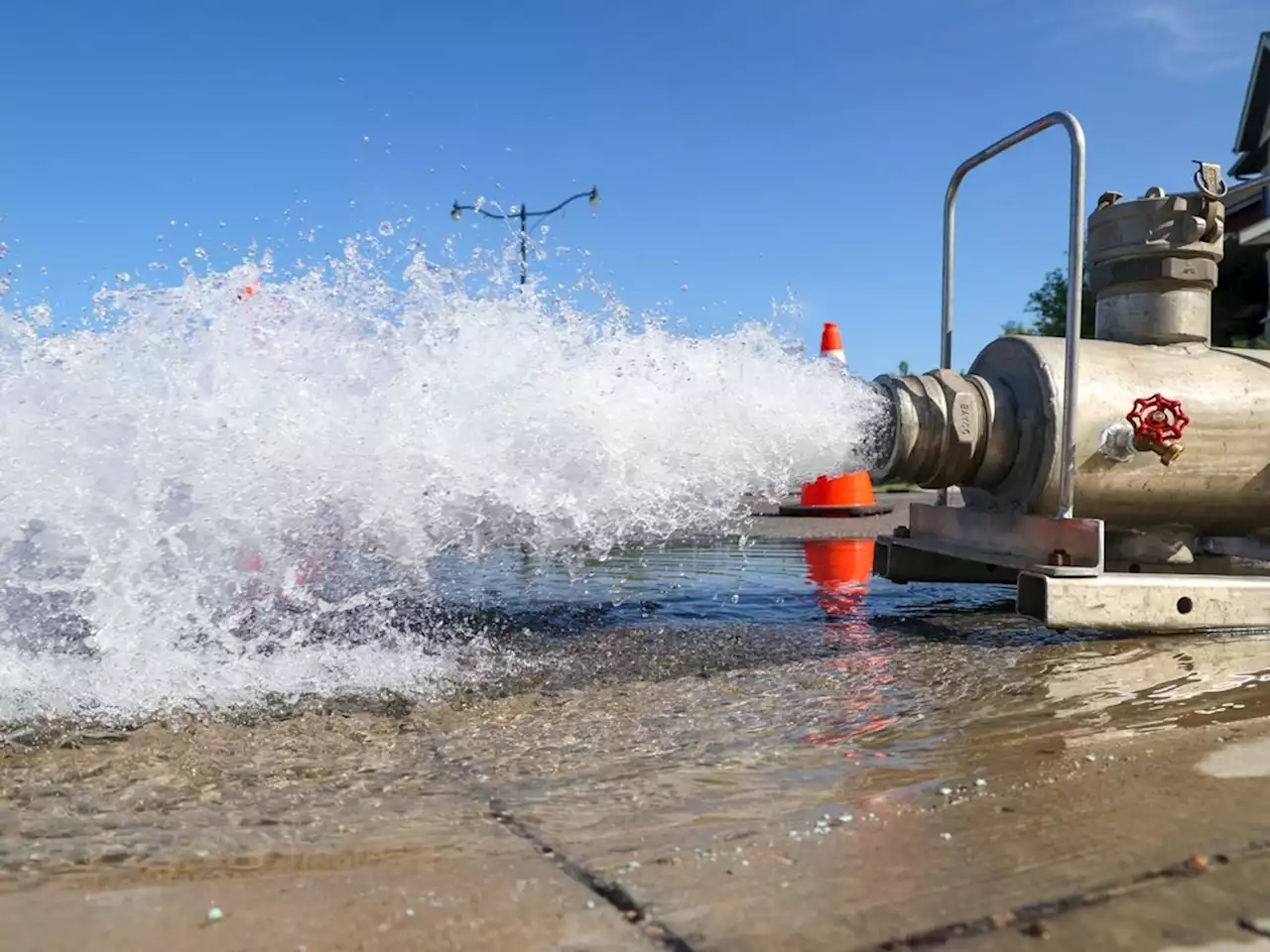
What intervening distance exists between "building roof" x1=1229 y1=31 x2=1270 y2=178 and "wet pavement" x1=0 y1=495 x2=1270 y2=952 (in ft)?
93.0

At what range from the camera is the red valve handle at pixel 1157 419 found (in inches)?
175

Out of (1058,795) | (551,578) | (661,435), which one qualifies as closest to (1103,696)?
(1058,795)

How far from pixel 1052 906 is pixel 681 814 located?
84 cm

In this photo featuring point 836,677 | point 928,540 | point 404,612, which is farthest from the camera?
point 928,540

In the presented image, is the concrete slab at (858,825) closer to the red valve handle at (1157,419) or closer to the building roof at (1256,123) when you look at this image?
the red valve handle at (1157,419)

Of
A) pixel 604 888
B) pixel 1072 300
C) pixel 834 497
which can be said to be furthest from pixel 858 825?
pixel 834 497

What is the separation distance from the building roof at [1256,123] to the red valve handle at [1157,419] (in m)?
26.4

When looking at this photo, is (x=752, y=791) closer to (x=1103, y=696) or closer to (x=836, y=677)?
(x=836, y=677)

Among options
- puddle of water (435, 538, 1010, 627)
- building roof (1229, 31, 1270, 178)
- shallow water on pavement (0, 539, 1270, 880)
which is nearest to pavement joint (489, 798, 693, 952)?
shallow water on pavement (0, 539, 1270, 880)

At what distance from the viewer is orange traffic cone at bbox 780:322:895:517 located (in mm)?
11250

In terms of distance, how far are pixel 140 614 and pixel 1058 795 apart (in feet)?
9.81

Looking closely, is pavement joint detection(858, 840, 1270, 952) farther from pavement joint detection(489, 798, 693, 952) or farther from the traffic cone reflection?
the traffic cone reflection

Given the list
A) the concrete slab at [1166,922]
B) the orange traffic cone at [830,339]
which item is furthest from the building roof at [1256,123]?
the concrete slab at [1166,922]

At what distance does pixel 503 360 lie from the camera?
4.12 m
